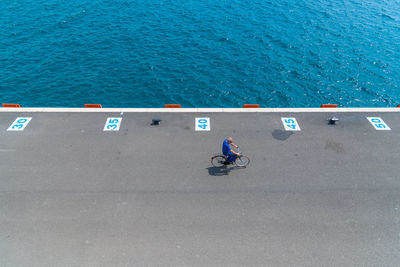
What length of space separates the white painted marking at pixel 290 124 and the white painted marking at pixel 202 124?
15.9ft

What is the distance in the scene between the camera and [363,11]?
42.8 metres

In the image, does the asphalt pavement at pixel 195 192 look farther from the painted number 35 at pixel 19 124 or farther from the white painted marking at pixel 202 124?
the painted number 35 at pixel 19 124

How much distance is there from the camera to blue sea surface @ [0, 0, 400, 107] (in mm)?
28156

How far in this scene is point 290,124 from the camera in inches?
731

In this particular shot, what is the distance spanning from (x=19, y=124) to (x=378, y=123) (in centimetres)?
2267

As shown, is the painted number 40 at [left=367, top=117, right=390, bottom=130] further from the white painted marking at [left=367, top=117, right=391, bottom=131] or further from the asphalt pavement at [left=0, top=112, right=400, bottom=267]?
the asphalt pavement at [left=0, top=112, right=400, bottom=267]

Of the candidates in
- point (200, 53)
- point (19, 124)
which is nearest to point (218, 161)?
point (19, 124)

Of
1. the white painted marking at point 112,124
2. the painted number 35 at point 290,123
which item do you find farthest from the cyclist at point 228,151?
the white painted marking at point 112,124

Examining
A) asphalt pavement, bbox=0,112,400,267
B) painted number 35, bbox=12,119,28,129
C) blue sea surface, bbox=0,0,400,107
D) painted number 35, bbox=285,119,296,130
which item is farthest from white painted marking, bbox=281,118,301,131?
painted number 35, bbox=12,119,28,129

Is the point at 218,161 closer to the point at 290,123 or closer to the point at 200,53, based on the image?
the point at 290,123

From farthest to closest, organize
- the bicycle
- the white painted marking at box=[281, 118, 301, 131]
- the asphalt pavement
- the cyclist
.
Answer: the white painted marking at box=[281, 118, 301, 131] < the bicycle < the cyclist < the asphalt pavement

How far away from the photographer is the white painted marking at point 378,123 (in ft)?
60.3

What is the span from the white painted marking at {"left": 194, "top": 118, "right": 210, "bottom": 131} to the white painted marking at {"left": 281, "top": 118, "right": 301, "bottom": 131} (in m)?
4.84

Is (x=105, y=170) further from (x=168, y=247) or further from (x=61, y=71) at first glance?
(x=61, y=71)
